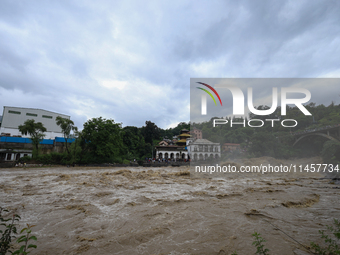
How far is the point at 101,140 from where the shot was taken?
102 ft

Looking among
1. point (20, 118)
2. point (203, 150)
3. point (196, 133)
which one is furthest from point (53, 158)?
point (196, 133)

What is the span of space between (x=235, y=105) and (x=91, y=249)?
527 inches

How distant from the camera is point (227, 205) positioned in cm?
660

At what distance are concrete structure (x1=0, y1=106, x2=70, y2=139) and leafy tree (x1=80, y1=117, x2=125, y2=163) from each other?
19.4m

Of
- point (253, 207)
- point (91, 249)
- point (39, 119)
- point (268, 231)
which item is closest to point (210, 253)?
point (268, 231)

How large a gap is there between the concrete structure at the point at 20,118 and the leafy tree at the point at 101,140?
19.4m

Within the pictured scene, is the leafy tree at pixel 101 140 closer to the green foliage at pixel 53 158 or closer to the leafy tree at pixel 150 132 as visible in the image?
the green foliage at pixel 53 158

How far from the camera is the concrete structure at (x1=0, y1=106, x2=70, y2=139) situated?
40.3 m

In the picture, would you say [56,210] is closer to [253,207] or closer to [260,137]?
[253,207]

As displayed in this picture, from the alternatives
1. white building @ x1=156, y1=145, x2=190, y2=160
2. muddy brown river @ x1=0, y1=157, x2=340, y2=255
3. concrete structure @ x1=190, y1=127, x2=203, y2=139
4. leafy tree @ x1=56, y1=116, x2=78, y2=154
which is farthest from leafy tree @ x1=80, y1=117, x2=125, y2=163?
concrete structure @ x1=190, y1=127, x2=203, y2=139

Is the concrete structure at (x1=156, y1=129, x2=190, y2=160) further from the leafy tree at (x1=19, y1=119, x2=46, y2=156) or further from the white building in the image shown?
the leafy tree at (x1=19, y1=119, x2=46, y2=156)

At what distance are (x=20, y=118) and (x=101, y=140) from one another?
86.3ft

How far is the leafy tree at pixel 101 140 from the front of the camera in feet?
101

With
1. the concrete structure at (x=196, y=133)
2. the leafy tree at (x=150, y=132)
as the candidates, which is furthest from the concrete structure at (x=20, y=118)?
the concrete structure at (x=196, y=133)
